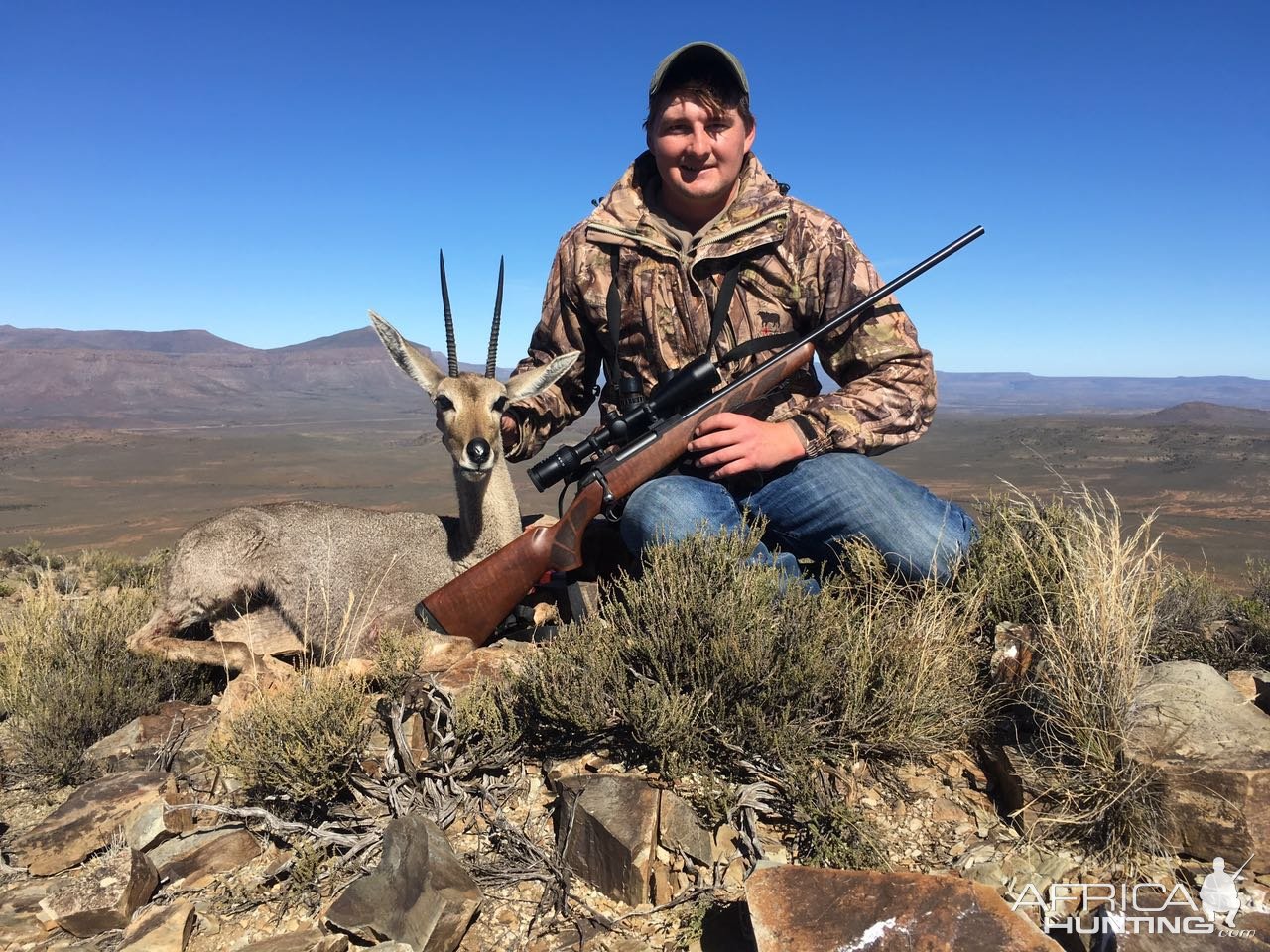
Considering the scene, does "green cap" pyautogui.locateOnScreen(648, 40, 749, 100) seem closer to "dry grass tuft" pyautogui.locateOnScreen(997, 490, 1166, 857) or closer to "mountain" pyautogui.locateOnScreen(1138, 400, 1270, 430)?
"dry grass tuft" pyautogui.locateOnScreen(997, 490, 1166, 857)

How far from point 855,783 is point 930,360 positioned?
112 inches

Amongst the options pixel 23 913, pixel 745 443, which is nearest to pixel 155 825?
pixel 23 913

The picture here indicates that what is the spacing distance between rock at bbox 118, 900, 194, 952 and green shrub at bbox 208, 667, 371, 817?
523 millimetres

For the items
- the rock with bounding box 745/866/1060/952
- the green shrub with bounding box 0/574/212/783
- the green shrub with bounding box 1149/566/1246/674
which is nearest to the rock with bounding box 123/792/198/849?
the green shrub with bounding box 0/574/212/783

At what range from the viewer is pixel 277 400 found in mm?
163125

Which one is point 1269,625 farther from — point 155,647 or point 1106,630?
point 155,647

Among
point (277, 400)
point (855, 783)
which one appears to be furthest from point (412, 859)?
point (277, 400)

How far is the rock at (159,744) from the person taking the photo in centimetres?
384

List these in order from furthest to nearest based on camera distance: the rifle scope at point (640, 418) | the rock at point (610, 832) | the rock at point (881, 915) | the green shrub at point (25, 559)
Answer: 1. the green shrub at point (25, 559)
2. the rifle scope at point (640, 418)
3. the rock at point (610, 832)
4. the rock at point (881, 915)

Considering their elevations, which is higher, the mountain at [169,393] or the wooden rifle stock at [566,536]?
the mountain at [169,393]

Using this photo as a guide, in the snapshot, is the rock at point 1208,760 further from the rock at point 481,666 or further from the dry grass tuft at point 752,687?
the rock at point 481,666

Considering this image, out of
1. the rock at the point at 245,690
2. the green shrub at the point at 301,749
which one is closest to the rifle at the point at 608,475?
the rock at the point at 245,690

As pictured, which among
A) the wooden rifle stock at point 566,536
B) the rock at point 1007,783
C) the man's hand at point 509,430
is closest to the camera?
the rock at point 1007,783

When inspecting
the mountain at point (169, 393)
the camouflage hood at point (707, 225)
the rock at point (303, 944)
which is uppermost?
the mountain at point (169, 393)
